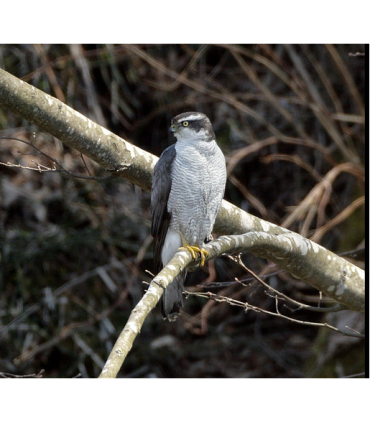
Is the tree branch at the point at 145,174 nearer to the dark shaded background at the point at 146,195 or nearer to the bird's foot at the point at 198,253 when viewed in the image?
the bird's foot at the point at 198,253

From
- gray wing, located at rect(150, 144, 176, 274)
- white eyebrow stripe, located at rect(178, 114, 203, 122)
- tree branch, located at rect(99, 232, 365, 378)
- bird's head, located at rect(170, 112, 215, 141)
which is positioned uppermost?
white eyebrow stripe, located at rect(178, 114, 203, 122)

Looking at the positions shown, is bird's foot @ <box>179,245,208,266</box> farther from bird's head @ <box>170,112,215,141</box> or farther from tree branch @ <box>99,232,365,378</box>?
bird's head @ <box>170,112,215,141</box>

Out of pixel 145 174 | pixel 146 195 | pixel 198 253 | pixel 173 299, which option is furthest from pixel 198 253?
pixel 146 195

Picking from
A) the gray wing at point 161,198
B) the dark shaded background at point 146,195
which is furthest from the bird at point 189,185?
the dark shaded background at point 146,195

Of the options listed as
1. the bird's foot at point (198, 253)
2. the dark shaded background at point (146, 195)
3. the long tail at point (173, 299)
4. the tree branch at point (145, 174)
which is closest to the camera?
the tree branch at point (145, 174)

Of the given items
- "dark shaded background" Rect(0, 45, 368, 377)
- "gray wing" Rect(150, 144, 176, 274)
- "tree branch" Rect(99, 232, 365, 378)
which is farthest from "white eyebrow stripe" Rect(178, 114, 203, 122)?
"dark shaded background" Rect(0, 45, 368, 377)

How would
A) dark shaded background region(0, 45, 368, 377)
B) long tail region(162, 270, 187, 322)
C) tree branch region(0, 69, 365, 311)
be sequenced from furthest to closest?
dark shaded background region(0, 45, 368, 377)
long tail region(162, 270, 187, 322)
tree branch region(0, 69, 365, 311)
